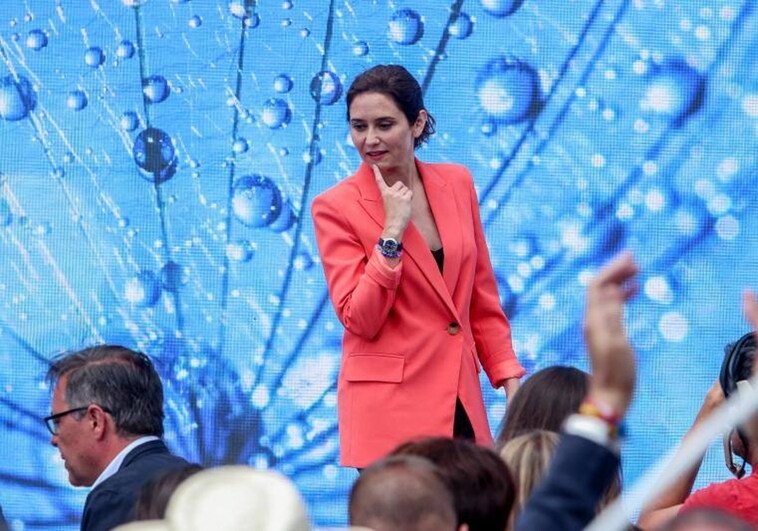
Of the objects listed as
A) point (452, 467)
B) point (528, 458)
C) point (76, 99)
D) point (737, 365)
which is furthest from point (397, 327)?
point (76, 99)

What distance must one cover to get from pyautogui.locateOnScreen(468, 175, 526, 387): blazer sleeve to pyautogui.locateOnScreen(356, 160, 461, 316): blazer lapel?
128 mm

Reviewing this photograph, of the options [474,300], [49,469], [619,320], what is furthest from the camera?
[49,469]

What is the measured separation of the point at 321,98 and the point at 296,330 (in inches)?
30.1

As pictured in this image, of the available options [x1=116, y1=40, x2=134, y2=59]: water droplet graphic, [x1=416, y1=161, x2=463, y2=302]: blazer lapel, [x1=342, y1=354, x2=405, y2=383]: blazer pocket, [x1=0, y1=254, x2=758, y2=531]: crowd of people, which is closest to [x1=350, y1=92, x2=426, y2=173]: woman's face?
[x1=416, y1=161, x2=463, y2=302]: blazer lapel

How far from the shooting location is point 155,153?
4.97 metres

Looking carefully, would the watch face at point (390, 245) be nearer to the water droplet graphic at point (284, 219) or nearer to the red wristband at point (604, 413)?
the water droplet graphic at point (284, 219)

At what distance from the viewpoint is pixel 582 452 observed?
185cm

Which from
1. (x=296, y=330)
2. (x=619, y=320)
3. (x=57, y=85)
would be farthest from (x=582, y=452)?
(x=57, y=85)

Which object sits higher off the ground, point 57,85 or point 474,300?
point 57,85

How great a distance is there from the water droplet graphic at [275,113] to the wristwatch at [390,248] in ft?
4.73

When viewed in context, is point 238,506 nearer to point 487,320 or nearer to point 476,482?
point 476,482

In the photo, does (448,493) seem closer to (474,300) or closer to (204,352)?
(474,300)

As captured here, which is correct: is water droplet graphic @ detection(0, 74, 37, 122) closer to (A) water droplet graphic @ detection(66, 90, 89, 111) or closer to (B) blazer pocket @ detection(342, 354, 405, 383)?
(A) water droplet graphic @ detection(66, 90, 89, 111)

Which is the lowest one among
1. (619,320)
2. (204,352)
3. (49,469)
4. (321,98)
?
(49,469)
